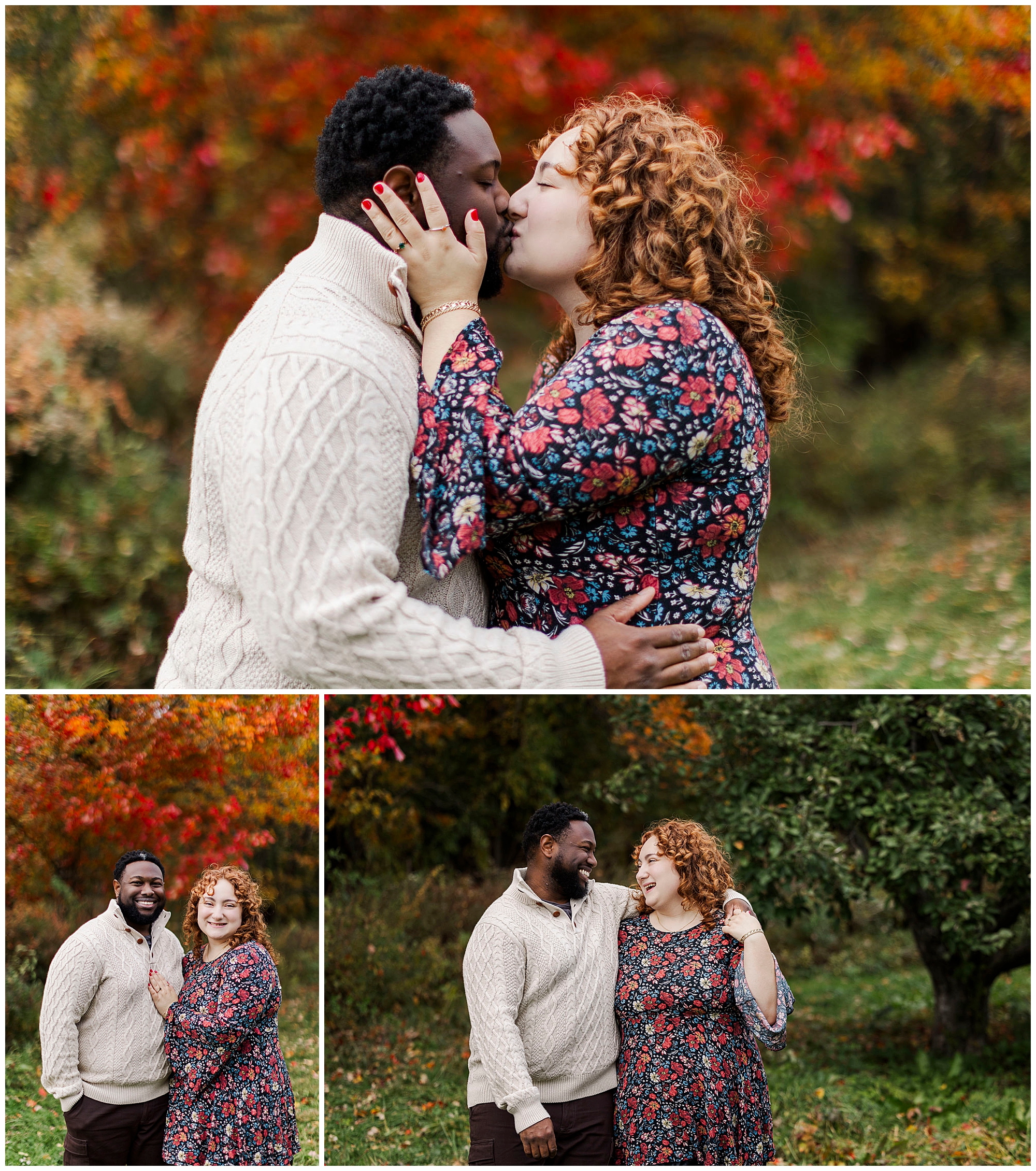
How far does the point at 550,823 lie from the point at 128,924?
1.18 meters

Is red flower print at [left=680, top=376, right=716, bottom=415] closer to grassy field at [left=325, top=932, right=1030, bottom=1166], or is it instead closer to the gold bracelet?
the gold bracelet

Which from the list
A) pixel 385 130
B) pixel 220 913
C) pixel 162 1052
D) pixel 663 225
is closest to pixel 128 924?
pixel 220 913

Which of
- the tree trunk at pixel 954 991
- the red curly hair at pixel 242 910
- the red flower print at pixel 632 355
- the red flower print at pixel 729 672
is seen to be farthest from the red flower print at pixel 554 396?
the tree trunk at pixel 954 991

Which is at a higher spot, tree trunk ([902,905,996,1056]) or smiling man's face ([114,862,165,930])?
smiling man's face ([114,862,165,930])

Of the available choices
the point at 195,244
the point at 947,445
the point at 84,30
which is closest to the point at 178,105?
the point at 84,30

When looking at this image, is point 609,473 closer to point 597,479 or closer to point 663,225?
point 597,479

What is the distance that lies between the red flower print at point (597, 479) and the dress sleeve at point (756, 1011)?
4.43 ft

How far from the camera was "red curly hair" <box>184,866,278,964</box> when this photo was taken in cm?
288

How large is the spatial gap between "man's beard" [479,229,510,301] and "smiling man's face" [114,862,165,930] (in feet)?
5.89

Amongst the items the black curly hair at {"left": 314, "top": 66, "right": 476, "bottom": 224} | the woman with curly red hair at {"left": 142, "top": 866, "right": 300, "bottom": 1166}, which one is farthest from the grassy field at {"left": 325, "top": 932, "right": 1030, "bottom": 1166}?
the black curly hair at {"left": 314, "top": 66, "right": 476, "bottom": 224}

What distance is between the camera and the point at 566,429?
2152 mm

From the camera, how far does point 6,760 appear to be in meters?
3.01

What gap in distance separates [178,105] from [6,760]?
6685 mm

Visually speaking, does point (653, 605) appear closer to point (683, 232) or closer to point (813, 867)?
point (683, 232)
